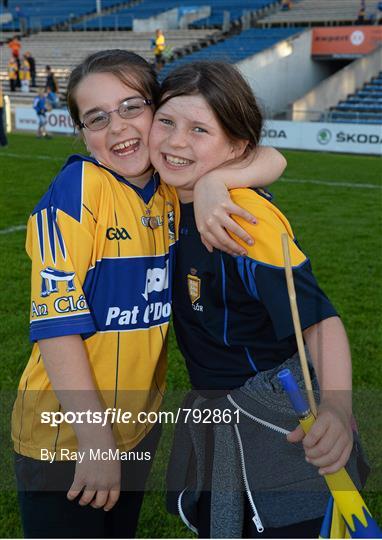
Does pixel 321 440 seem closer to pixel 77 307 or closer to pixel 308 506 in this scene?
pixel 308 506

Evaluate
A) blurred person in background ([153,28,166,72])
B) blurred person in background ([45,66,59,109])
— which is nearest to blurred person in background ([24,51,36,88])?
blurred person in background ([45,66,59,109])

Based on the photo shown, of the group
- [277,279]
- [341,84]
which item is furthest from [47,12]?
[277,279]

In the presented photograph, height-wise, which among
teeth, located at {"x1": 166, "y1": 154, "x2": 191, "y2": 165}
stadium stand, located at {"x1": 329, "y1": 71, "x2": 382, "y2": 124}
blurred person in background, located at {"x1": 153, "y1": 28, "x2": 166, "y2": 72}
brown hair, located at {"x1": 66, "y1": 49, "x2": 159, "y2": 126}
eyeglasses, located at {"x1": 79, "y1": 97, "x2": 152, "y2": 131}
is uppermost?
brown hair, located at {"x1": 66, "y1": 49, "x2": 159, "y2": 126}

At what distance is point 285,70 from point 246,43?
210 cm

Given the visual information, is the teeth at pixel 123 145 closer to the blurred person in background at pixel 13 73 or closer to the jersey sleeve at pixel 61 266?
the jersey sleeve at pixel 61 266

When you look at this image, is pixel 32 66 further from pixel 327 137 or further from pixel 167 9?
pixel 327 137

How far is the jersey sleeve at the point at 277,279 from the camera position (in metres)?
1.31

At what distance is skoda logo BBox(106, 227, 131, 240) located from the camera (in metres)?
1.50

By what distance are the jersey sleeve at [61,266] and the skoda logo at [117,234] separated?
50 mm

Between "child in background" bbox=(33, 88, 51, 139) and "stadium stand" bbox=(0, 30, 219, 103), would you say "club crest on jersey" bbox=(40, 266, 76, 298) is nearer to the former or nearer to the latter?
"child in background" bbox=(33, 88, 51, 139)

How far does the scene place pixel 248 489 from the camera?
144 centimetres

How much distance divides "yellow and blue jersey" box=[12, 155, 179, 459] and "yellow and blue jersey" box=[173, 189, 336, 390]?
8 cm

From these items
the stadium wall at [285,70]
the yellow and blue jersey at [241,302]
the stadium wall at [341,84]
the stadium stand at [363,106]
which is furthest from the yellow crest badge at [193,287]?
the stadium wall at [285,70]

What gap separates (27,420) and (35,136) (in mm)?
18017
